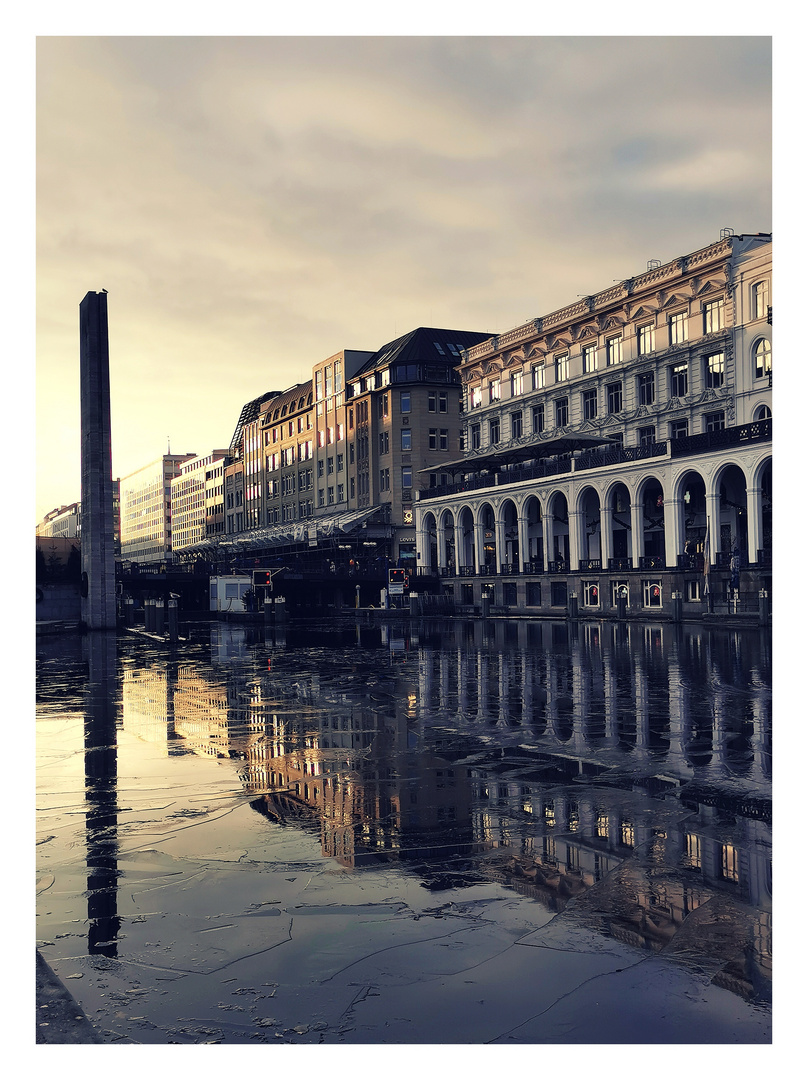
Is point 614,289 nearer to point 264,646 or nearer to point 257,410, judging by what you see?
point 264,646

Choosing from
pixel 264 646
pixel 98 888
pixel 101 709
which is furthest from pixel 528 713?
pixel 264 646

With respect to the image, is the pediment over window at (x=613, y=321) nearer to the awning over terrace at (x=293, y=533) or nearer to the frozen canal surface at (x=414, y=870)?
the awning over terrace at (x=293, y=533)

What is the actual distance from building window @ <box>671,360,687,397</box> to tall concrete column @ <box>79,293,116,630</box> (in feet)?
107

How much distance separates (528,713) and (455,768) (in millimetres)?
5117

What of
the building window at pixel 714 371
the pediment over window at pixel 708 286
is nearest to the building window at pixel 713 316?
the pediment over window at pixel 708 286

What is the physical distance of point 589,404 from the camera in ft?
216

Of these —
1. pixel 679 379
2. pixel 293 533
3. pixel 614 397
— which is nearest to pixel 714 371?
pixel 679 379

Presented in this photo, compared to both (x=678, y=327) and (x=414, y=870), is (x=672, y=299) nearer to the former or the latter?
(x=678, y=327)

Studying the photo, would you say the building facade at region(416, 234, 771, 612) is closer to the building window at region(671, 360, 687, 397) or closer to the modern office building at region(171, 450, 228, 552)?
the building window at region(671, 360, 687, 397)

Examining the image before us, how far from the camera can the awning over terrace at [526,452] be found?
62812mm

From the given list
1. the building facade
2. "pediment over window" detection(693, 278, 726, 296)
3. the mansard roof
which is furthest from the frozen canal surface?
the mansard roof

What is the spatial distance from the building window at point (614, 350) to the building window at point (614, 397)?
1.41 m

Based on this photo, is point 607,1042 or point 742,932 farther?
point 742,932

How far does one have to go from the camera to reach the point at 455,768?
12305 mm
